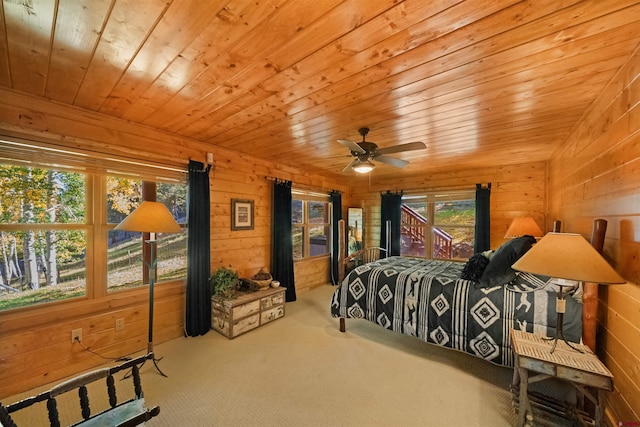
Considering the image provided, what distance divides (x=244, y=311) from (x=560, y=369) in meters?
2.82

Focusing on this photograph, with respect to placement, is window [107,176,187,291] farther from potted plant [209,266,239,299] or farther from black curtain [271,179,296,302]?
black curtain [271,179,296,302]

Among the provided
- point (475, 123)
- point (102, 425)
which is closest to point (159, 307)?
point (102, 425)

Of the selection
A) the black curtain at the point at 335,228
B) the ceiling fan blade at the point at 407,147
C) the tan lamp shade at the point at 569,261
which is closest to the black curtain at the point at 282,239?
the black curtain at the point at 335,228

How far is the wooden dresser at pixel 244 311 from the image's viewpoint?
2967 mm

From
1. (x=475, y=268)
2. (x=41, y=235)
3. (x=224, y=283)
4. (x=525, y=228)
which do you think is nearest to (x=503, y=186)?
(x=525, y=228)

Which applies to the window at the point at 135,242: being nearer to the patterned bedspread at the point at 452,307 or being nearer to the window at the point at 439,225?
the patterned bedspread at the point at 452,307

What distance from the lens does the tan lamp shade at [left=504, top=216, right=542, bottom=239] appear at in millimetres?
3602

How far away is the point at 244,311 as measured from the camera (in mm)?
3072

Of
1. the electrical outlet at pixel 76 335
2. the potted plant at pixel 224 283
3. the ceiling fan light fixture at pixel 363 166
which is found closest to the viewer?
the electrical outlet at pixel 76 335

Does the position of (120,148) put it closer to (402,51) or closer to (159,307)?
(159,307)

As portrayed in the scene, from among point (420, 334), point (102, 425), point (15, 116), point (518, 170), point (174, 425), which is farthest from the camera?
point (518, 170)

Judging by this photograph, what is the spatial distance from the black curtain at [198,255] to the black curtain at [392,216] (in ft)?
11.6

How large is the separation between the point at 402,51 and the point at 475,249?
400 cm

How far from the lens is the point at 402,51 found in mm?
1439
